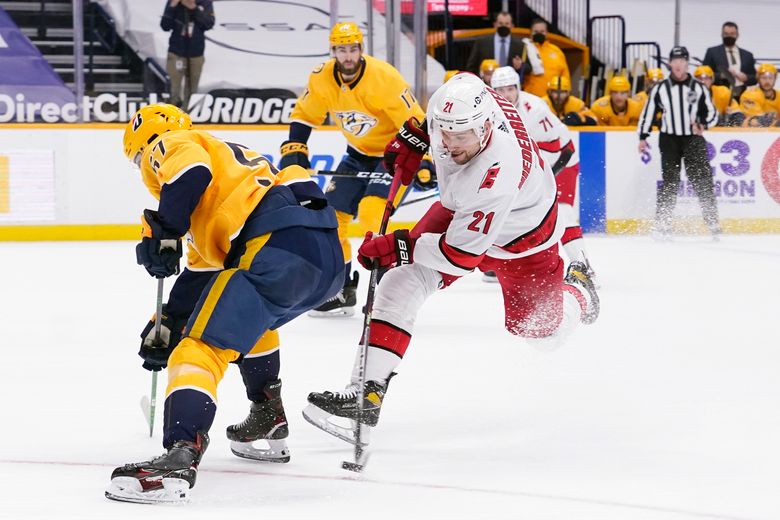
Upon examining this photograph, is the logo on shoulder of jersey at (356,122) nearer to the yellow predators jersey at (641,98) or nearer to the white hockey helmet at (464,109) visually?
the white hockey helmet at (464,109)

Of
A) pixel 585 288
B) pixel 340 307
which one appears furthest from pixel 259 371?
pixel 340 307

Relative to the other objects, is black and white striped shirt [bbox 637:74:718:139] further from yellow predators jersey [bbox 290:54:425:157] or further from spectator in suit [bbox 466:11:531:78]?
yellow predators jersey [bbox 290:54:425:157]

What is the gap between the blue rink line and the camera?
9.59m

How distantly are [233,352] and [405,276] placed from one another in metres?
0.76

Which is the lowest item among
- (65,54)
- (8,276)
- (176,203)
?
(8,276)

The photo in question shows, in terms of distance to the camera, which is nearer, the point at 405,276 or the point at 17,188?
the point at 405,276

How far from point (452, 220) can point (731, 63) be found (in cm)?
905

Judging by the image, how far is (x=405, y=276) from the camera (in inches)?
130

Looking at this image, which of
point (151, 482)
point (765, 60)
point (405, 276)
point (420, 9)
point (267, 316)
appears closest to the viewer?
point (151, 482)

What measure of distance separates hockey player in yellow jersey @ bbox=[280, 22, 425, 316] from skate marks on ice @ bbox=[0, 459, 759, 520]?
2.71 m

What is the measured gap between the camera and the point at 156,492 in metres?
2.52

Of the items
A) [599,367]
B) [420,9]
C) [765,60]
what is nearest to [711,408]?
[599,367]

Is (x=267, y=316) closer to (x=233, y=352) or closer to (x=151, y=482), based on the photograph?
(x=233, y=352)

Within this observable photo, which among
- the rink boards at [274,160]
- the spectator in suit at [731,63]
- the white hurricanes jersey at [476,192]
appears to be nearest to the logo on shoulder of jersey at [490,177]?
the white hurricanes jersey at [476,192]
